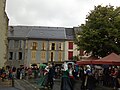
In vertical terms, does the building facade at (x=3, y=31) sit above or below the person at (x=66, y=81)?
above

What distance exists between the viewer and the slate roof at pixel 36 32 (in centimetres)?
6894

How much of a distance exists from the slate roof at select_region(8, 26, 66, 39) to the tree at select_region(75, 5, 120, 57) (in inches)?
1345

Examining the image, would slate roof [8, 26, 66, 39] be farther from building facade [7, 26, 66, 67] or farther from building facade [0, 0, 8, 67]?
building facade [0, 0, 8, 67]

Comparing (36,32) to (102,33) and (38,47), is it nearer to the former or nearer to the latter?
(38,47)

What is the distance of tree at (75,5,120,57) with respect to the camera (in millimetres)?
33562

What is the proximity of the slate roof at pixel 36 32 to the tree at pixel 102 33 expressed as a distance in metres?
34.2

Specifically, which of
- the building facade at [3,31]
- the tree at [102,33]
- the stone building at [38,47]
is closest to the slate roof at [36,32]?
the stone building at [38,47]

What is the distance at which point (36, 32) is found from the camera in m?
70.3

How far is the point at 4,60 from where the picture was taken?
33750 mm

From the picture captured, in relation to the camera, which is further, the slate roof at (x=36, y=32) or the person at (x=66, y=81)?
the slate roof at (x=36, y=32)

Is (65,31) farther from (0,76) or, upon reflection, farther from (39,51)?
(0,76)

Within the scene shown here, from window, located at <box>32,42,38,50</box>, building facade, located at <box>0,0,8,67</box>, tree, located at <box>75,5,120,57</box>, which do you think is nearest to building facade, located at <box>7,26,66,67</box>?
window, located at <box>32,42,38,50</box>

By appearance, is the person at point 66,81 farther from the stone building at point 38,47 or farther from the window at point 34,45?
the window at point 34,45

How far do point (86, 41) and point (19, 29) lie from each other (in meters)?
38.2
